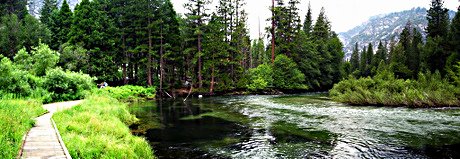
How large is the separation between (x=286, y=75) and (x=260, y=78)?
4.29 meters

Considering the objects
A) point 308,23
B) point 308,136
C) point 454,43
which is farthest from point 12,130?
point 308,23

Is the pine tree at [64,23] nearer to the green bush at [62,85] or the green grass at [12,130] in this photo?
the green bush at [62,85]

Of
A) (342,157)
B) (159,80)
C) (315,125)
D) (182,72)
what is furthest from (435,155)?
(182,72)

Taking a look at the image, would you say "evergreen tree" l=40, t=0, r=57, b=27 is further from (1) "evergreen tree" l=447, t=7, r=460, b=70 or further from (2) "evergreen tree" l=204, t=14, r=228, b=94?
(1) "evergreen tree" l=447, t=7, r=460, b=70

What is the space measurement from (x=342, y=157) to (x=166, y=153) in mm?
5934

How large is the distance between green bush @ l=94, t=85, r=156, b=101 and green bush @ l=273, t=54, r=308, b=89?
17.8 m

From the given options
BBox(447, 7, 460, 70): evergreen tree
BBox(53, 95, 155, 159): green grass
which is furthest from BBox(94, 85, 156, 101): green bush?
BBox(447, 7, 460, 70): evergreen tree

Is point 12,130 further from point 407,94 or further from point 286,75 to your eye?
point 286,75

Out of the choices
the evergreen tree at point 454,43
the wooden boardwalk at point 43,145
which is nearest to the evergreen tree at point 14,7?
the wooden boardwalk at point 43,145

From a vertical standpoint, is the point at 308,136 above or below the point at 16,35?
below

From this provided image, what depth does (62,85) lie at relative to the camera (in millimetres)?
19359

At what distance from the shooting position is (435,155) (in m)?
9.58

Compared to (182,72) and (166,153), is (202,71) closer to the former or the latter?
(182,72)

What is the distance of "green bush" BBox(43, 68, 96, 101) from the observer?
18984 mm
